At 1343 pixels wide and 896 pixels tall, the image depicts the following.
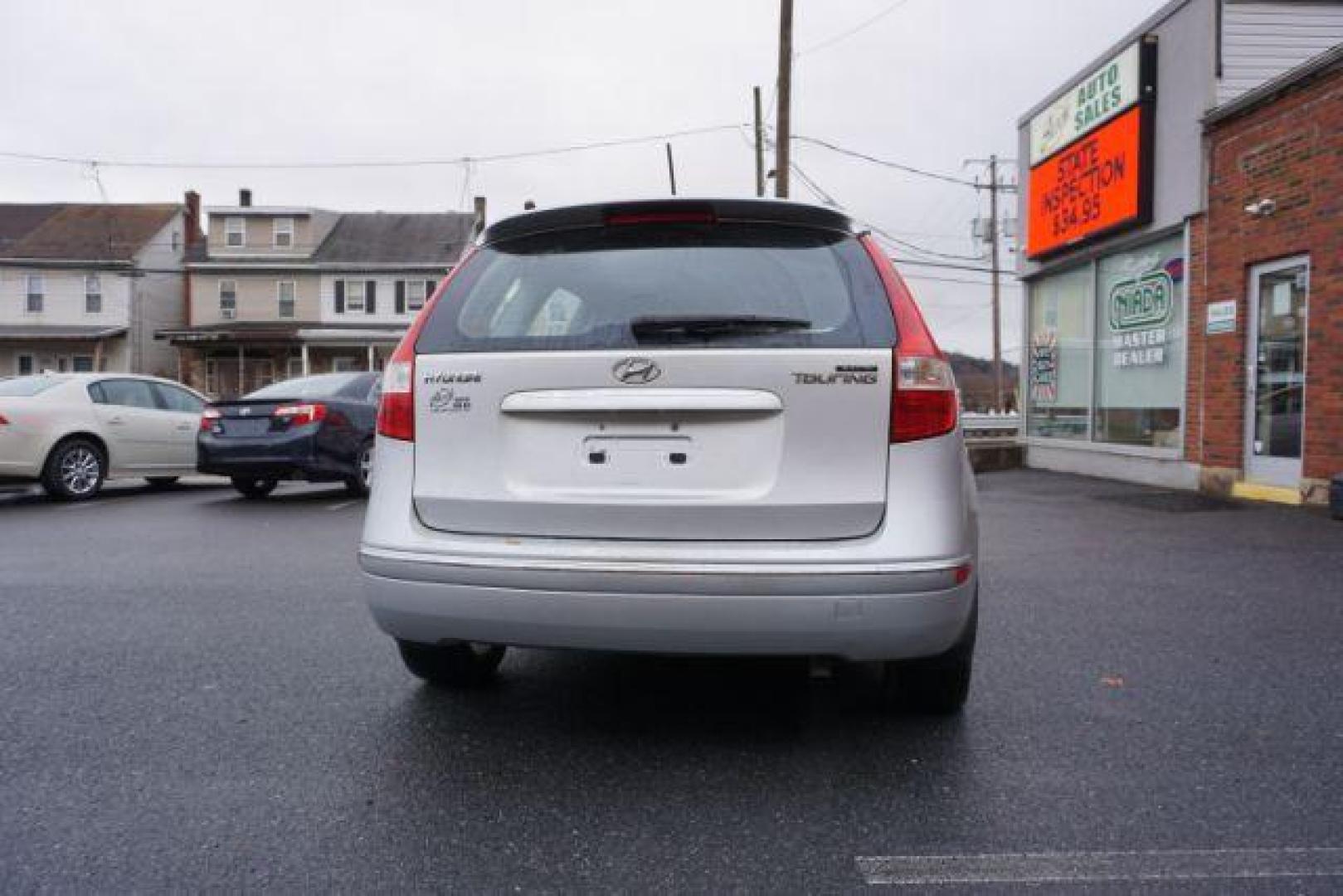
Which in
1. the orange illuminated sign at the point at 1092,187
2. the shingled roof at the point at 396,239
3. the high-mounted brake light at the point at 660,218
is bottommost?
the high-mounted brake light at the point at 660,218

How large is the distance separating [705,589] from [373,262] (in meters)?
38.0

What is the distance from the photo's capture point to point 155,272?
38.1 metres

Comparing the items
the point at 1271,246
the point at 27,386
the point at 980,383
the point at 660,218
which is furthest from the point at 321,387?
the point at 980,383

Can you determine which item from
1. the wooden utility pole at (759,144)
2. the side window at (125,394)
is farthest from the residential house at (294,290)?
the side window at (125,394)

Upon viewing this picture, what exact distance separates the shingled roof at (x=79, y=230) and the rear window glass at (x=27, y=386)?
3113 centimetres

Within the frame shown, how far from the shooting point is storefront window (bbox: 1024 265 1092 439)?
14.0m

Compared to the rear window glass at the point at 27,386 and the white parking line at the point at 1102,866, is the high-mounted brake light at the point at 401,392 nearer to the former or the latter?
the white parking line at the point at 1102,866

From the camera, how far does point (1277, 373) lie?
394 inches

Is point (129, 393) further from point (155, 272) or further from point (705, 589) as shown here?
point (155, 272)

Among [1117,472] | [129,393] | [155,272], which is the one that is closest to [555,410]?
[129,393]

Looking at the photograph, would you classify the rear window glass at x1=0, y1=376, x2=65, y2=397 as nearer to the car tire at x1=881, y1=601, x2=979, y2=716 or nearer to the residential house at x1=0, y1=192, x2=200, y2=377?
the car tire at x1=881, y1=601, x2=979, y2=716

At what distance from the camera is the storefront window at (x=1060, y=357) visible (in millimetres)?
14047

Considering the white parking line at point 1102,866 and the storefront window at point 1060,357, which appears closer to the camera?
the white parking line at point 1102,866

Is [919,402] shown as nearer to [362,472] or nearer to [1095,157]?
[362,472]
